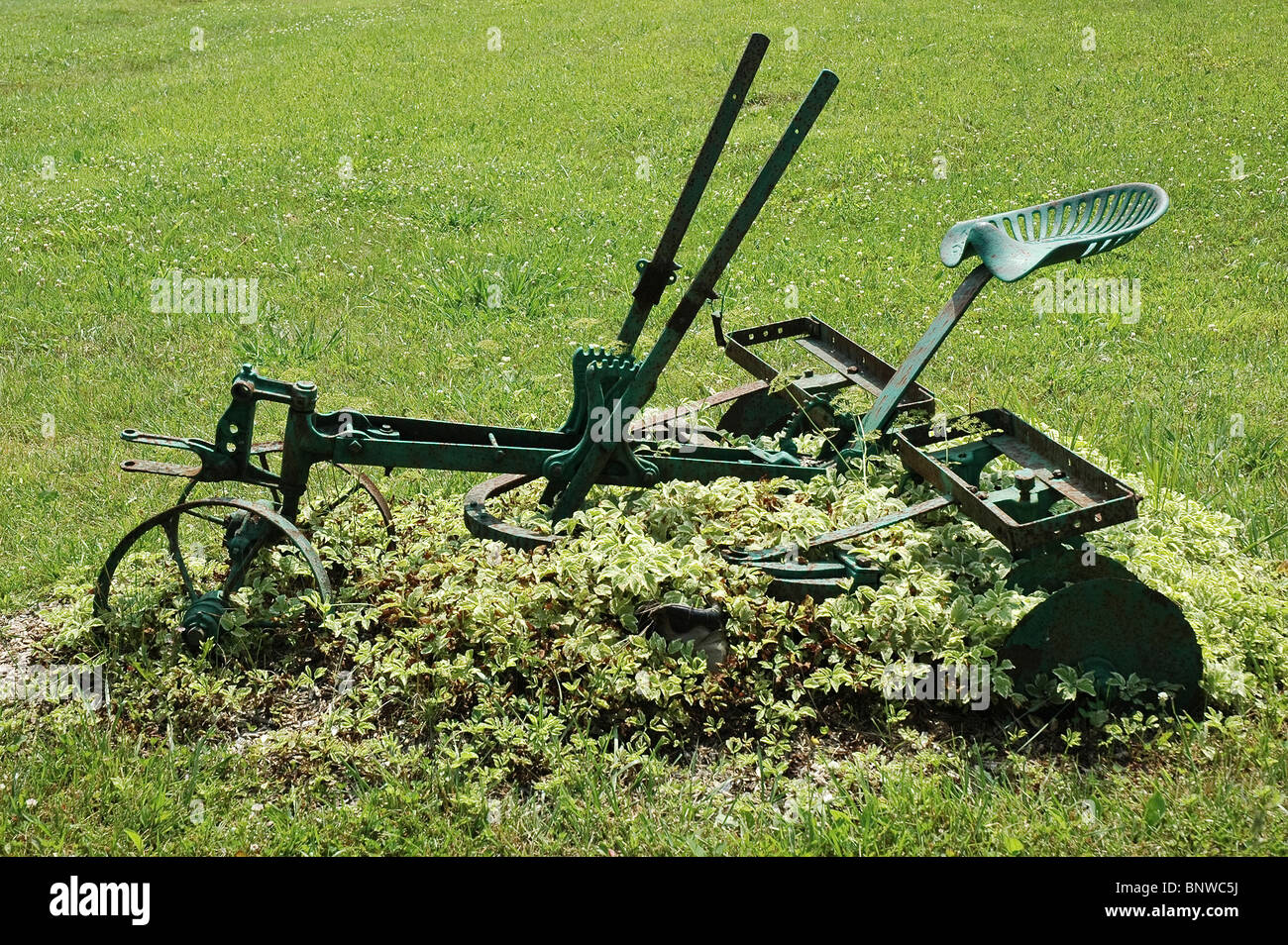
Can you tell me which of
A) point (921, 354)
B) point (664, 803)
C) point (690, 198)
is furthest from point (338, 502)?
point (921, 354)

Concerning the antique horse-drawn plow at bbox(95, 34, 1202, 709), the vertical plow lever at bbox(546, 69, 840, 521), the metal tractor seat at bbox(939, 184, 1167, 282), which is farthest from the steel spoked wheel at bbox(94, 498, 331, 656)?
the metal tractor seat at bbox(939, 184, 1167, 282)

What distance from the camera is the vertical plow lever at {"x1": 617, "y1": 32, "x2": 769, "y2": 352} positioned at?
3697mm

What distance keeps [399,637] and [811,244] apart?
5.80 m

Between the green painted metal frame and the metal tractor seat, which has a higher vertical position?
the metal tractor seat

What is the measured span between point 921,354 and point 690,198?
40.5 inches

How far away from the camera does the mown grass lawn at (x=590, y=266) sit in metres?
3.47

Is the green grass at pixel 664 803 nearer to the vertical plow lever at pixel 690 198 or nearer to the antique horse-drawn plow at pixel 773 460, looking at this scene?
the antique horse-drawn plow at pixel 773 460

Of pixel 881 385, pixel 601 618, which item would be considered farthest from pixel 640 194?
pixel 601 618

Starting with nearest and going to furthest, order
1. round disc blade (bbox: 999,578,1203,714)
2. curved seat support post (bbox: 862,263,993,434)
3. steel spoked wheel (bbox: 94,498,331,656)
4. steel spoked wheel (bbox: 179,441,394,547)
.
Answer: round disc blade (bbox: 999,578,1203,714)
steel spoked wheel (bbox: 94,498,331,656)
curved seat support post (bbox: 862,263,993,434)
steel spoked wheel (bbox: 179,441,394,547)

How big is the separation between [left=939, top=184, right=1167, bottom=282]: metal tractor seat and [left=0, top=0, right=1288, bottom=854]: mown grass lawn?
2.86ft

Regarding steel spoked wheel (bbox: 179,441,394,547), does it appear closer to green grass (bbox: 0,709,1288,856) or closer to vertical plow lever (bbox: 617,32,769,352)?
green grass (bbox: 0,709,1288,856)

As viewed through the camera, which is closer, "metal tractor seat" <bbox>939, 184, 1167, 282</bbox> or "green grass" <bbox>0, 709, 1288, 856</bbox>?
"green grass" <bbox>0, 709, 1288, 856</bbox>

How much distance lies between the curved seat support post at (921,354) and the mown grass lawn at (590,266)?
835 millimetres

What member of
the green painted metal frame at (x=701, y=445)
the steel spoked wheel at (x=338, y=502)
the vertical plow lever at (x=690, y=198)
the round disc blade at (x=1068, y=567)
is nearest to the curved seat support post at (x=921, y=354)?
the green painted metal frame at (x=701, y=445)
